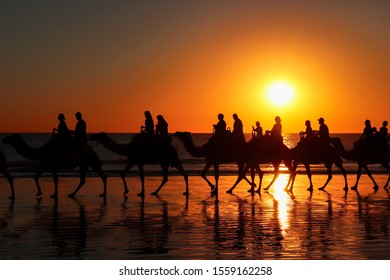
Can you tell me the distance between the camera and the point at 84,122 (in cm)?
2220

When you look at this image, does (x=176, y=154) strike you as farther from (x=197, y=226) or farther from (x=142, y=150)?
(x=197, y=226)

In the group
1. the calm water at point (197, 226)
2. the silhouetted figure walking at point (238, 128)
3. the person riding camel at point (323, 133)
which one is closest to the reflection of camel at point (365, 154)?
the person riding camel at point (323, 133)

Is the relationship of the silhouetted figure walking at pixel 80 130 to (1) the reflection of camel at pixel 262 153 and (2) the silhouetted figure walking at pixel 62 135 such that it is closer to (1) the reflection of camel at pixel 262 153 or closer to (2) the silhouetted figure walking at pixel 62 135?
(2) the silhouetted figure walking at pixel 62 135

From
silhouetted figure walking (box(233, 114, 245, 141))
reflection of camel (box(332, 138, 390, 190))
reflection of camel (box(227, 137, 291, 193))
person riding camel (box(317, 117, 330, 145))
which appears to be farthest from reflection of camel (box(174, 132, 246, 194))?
reflection of camel (box(332, 138, 390, 190))

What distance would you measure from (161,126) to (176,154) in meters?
1.16

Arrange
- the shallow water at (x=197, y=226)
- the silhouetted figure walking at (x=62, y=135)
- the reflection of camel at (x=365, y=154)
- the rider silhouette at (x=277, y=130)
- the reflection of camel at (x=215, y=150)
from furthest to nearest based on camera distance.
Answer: the reflection of camel at (x=365, y=154)
the rider silhouette at (x=277, y=130)
the reflection of camel at (x=215, y=150)
the silhouetted figure walking at (x=62, y=135)
the shallow water at (x=197, y=226)

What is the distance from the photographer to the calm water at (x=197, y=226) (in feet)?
39.6

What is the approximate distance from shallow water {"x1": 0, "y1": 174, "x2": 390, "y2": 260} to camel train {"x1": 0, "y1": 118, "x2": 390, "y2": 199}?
2.66 ft

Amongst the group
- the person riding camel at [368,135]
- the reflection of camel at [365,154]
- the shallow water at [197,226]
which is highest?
the person riding camel at [368,135]

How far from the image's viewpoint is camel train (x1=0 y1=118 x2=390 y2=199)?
22062mm

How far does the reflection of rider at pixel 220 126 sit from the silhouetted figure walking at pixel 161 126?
1.58 metres

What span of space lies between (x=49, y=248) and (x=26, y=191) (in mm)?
12545
